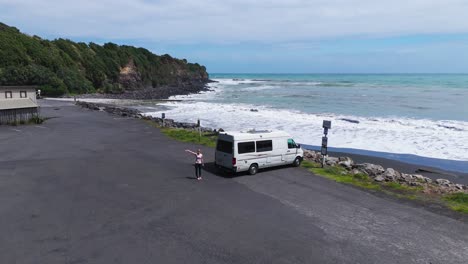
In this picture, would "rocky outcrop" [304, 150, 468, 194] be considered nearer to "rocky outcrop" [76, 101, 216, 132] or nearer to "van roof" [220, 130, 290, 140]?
"van roof" [220, 130, 290, 140]

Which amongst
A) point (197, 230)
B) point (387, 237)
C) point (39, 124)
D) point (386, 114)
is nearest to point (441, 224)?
point (387, 237)

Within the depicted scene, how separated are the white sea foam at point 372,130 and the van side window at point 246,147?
15.2 meters

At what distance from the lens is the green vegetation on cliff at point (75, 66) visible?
80312 mm

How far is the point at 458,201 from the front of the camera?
16.5 metres

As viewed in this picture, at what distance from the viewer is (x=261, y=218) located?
14055 mm

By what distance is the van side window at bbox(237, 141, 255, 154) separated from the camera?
65.2 ft

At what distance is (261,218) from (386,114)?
155 ft

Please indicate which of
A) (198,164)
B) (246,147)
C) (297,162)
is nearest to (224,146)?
(246,147)

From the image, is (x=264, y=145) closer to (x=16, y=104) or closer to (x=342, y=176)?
(x=342, y=176)

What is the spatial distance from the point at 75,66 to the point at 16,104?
6735 centimetres

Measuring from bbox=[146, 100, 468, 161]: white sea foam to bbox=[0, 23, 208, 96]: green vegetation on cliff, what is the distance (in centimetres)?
4173

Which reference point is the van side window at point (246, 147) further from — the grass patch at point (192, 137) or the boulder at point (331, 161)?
the grass patch at point (192, 137)

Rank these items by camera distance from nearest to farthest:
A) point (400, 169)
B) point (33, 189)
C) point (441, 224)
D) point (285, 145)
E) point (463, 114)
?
point (441, 224) < point (33, 189) < point (285, 145) < point (400, 169) < point (463, 114)

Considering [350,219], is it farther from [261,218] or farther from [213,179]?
[213,179]
